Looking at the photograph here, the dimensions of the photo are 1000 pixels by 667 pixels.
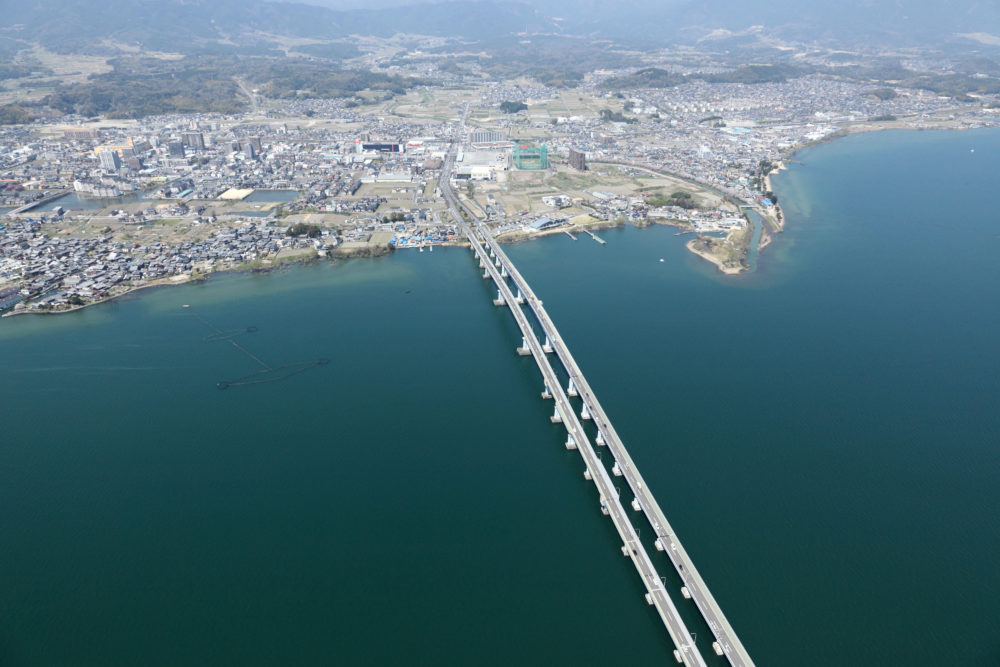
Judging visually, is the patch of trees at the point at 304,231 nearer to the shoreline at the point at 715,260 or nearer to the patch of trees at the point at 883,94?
the shoreline at the point at 715,260

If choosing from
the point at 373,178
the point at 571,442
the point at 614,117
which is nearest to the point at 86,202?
the point at 373,178

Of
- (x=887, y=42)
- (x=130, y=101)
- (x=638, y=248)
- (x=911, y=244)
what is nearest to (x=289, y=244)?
(x=638, y=248)

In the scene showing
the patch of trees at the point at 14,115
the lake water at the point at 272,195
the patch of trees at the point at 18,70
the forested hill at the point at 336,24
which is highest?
the forested hill at the point at 336,24

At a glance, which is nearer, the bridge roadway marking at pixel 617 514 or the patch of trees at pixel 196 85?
the bridge roadway marking at pixel 617 514

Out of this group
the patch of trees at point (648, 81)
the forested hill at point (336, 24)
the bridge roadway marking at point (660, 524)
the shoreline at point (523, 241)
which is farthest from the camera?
the forested hill at point (336, 24)

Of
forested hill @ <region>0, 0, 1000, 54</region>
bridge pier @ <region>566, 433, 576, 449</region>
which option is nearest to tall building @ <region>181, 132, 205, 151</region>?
bridge pier @ <region>566, 433, 576, 449</region>

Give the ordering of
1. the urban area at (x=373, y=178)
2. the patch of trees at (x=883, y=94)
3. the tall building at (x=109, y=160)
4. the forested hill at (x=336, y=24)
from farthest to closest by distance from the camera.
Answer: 1. the forested hill at (x=336, y=24)
2. the patch of trees at (x=883, y=94)
3. the tall building at (x=109, y=160)
4. the urban area at (x=373, y=178)

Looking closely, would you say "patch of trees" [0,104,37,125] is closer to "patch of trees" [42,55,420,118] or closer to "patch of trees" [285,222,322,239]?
"patch of trees" [42,55,420,118]

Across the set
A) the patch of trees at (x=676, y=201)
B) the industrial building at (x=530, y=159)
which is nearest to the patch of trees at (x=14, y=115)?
the industrial building at (x=530, y=159)
